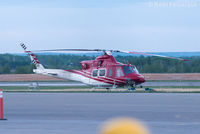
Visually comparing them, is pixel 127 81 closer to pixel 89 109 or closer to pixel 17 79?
pixel 89 109

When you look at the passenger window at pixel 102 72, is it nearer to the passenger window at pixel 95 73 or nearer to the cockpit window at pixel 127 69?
the passenger window at pixel 95 73

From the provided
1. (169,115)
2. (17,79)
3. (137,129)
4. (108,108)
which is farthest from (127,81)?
(137,129)

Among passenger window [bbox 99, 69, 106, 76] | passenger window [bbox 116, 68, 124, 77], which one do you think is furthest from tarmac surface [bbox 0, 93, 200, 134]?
passenger window [bbox 99, 69, 106, 76]

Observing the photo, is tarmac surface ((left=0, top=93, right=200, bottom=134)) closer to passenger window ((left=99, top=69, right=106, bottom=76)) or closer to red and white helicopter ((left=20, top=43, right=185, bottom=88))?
red and white helicopter ((left=20, top=43, right=185, bottom=88))

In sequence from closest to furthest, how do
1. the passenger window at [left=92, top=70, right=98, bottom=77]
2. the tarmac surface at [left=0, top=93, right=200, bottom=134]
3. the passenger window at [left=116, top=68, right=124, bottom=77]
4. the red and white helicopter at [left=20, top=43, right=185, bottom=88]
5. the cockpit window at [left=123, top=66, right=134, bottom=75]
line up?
the tarmac surface at [left=0, top=93, right=200, bottom=134] → the red and white helicopter at [left=20, top=43, right=185, bottom=88] → the cockpit window at [left=123, top=66, right=134, bottom=75] → the passenger window at [left=116, top=68, right=124, bottom=77] → the passenger window at [left=92, top=70, right=98, bottom=77]

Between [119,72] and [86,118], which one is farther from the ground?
[119,72]

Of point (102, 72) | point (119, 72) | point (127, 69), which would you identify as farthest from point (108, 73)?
point (127, 69)

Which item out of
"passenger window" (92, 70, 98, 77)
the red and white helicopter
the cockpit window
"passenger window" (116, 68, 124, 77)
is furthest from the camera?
"passenger window" (92, 70, 98, 77)

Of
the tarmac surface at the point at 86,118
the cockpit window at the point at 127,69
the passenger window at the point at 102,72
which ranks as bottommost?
the tarmac surface at the point at 86,118

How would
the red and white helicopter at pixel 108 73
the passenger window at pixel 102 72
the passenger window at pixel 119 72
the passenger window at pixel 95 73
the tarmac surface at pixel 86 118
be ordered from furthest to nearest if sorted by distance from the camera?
1. the passenger window at pixel 95 73
2. the passenger window at pixel 102 72
3. the passenger window at pixel 119 72
4. the red and white helicopter at pixel 108 73
5. the tarmac surface at pixel 86 118

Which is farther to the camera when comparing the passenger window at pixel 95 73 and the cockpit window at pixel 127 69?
the passenger window at pixel 95 73

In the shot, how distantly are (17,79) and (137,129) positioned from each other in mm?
52909

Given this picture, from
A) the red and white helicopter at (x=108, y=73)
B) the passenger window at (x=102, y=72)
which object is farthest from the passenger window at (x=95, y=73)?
the passenger window at (x=102, y=72)

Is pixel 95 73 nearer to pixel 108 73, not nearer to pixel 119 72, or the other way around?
pixel 108 73
